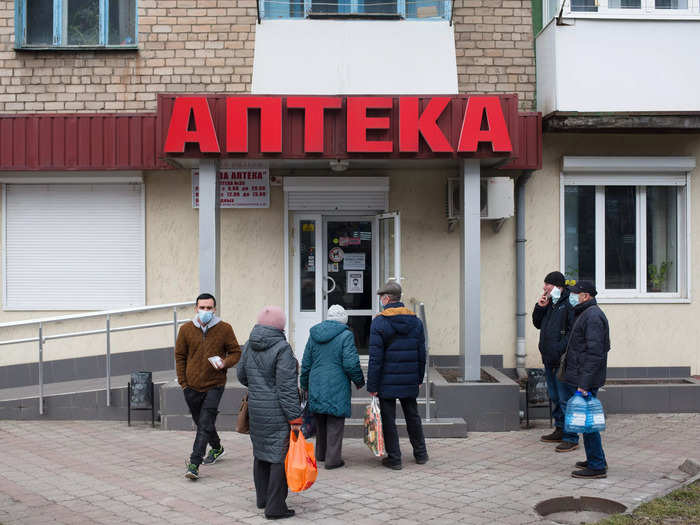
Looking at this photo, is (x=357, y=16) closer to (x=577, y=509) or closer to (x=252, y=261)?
(x=252, y=261)

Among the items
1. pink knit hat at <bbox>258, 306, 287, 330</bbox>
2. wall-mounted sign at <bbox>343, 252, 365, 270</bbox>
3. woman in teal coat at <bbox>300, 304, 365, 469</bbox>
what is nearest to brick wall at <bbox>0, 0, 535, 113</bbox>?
wall-mounted sign at <bbox>343, 252, 365, 270</bbox>

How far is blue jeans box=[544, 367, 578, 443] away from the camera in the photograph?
26.4 ft

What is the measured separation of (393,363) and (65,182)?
238 inches

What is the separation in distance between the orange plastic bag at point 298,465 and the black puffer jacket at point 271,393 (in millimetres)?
49

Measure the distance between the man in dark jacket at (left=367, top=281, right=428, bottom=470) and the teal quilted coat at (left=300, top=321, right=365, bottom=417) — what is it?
20 centimetres

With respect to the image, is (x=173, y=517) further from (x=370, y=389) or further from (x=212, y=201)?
(x=212, y=201)

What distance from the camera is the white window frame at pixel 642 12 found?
33.1ft

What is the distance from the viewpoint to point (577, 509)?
628 centimetres

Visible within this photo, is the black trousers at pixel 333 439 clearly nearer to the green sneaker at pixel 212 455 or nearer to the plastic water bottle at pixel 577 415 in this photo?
the green sneaker at pixel 212 455

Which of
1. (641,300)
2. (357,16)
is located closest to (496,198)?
(641,300)

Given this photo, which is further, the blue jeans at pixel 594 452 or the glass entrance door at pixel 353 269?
the glass entrance door at pixel 353 269

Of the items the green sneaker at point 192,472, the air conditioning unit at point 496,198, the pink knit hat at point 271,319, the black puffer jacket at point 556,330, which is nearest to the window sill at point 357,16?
the air conditioning unit at point 496,198

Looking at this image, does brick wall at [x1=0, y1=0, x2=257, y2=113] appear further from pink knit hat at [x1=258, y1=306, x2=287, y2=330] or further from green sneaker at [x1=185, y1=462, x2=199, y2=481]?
green sneaker at [x1=185, y1=462, x2=199, y2=481]

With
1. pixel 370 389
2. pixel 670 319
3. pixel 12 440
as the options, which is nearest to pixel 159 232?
pixel 12 440
